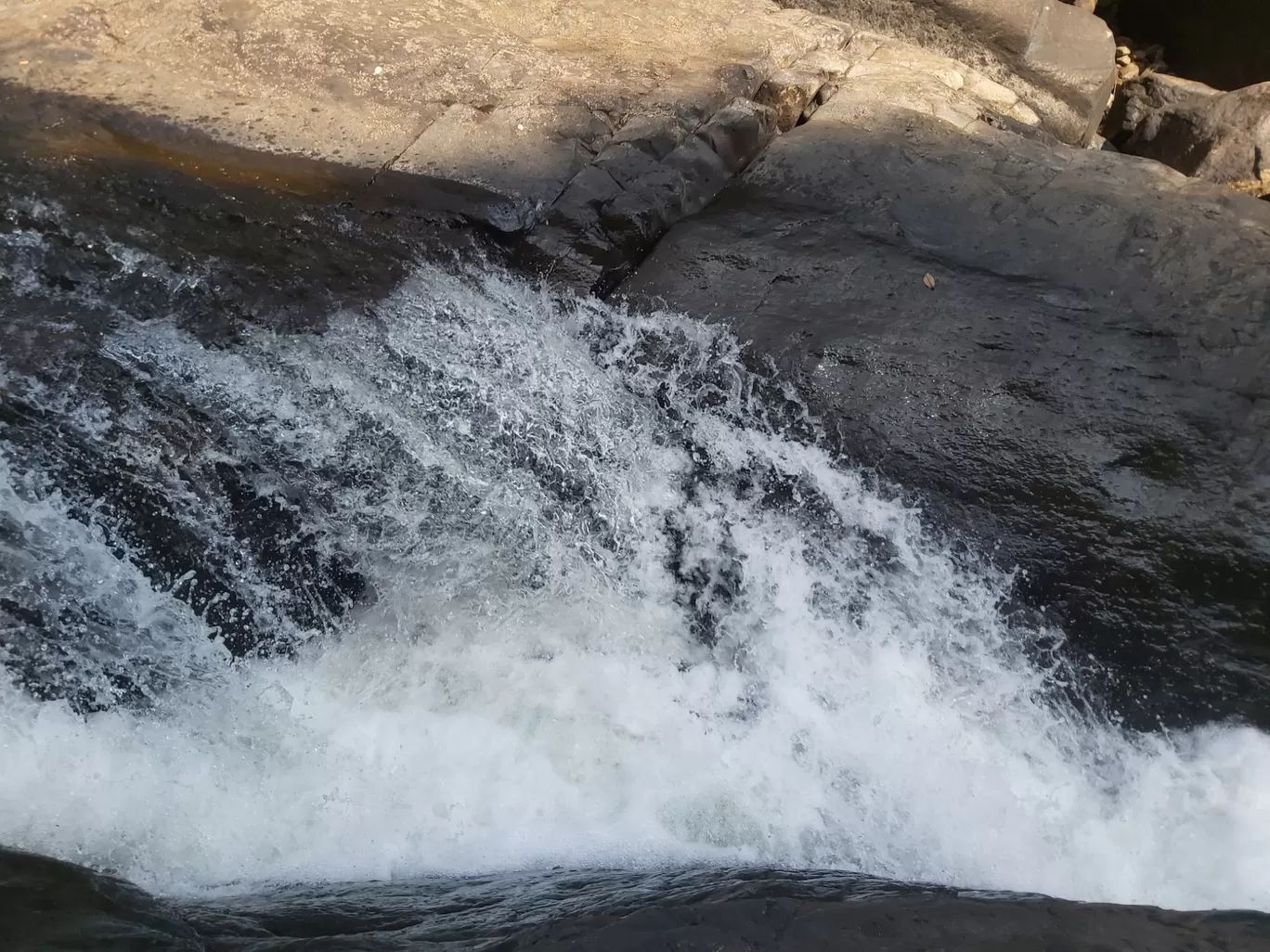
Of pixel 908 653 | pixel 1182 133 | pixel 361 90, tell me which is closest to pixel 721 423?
pixel 908 653

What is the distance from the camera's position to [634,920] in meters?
1.74

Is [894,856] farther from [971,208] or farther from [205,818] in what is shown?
[971,208]

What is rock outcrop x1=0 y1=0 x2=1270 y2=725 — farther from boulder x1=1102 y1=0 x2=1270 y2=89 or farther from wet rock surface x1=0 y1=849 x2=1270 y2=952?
boulder x1=1102 y1=0 x2=1270 y2=89

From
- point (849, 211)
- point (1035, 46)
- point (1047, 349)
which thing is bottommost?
point (1047, 349)

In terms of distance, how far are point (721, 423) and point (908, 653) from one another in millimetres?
931

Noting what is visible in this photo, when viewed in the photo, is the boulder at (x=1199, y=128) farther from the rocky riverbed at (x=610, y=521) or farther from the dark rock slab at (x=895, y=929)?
the dark rock slab at (x=895, y=929)

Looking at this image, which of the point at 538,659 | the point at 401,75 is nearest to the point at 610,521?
the point at 538,659

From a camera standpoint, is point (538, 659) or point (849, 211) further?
Result: point (849, 211)

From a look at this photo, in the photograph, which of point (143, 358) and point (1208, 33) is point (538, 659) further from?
point (1208, 33)

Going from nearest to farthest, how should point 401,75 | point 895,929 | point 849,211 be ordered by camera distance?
Result: 1. point 895,929
2. point 849,211
3. point 401,75

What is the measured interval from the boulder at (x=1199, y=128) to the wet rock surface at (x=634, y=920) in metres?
3.88

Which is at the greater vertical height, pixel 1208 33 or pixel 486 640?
pixel 1208 33

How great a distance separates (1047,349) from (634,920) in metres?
2.16

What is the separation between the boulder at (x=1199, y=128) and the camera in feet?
14.4
